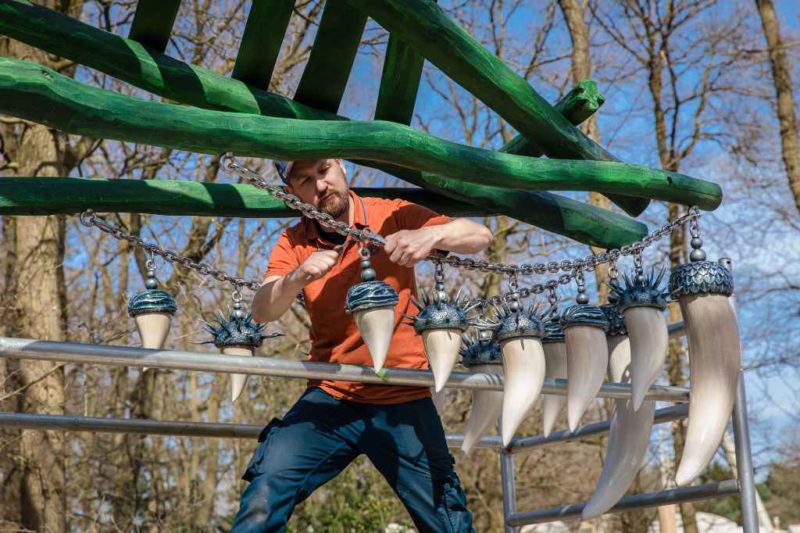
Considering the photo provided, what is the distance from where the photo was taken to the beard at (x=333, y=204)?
8.20 ft

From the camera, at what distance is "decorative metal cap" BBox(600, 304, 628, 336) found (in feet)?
8.55

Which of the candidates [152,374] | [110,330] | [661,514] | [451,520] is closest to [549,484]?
[661,514]

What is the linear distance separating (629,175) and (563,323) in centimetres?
41

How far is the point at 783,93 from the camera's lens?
399 inches

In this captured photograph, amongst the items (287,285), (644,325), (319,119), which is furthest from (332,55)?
(644,325)

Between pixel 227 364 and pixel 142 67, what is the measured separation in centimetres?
68

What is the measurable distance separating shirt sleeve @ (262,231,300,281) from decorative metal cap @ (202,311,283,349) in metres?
0.13

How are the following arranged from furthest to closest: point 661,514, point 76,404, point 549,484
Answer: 1. point 549,484
2. point 76,404
3. point 661,514

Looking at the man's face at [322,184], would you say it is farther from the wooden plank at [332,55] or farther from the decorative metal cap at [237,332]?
the decorative metal cap at [237,332]

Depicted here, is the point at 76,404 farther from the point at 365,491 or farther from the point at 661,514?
the point at 661,514

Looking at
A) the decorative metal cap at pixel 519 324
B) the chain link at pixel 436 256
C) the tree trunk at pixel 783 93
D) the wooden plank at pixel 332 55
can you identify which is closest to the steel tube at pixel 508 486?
the chain link at pixel 436 256

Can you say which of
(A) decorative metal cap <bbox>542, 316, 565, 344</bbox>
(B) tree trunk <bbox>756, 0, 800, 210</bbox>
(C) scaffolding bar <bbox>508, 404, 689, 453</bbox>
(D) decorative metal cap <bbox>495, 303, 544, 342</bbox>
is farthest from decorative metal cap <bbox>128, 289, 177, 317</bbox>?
(B) tree trunk <bbox>756, 0, 800, 210</bbox>

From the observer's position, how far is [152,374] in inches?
360

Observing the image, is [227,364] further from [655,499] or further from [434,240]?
[655,499]
